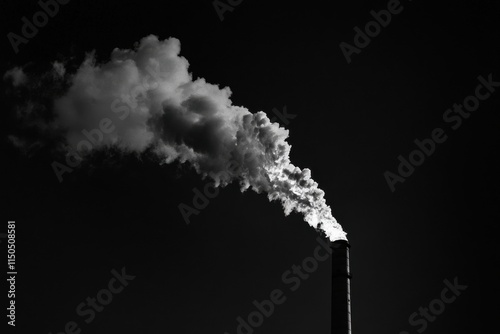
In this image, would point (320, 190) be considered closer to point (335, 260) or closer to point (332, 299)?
point (335, 260)

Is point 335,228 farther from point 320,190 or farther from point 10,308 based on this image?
point 10,308

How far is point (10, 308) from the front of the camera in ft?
94.5

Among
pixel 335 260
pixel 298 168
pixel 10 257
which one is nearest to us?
pixel 10 257

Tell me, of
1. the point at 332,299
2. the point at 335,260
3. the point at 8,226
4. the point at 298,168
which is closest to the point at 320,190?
the point at 298,168

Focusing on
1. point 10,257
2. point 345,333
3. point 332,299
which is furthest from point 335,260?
point 10,257

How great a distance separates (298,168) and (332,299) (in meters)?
8.78

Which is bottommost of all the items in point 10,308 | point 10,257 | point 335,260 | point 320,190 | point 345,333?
point 345,333

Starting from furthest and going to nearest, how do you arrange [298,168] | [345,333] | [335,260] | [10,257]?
1. [298,168]
2. [335,260]
3. [345,333]
4. [10,257]

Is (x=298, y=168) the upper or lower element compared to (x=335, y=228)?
upper

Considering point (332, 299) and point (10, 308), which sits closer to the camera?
point (10, 308)

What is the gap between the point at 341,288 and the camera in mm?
31953

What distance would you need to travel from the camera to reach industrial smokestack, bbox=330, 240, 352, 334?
1228 inches

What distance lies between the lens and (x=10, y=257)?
92.0 ft

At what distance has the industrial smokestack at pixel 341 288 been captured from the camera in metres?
31.2
